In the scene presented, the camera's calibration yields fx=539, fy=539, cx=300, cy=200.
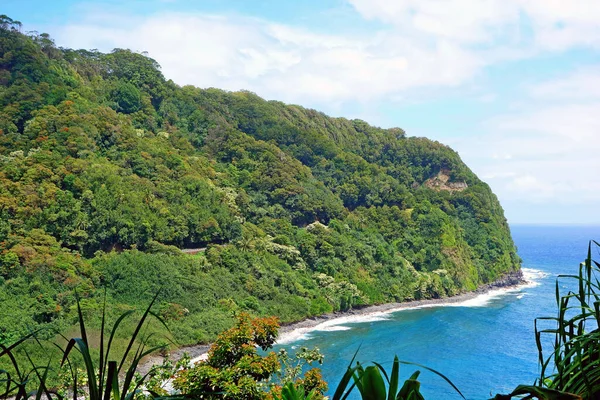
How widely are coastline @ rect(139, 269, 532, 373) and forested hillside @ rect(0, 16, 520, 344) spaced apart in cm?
58

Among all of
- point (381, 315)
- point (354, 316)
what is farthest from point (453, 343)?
point (354, 316)

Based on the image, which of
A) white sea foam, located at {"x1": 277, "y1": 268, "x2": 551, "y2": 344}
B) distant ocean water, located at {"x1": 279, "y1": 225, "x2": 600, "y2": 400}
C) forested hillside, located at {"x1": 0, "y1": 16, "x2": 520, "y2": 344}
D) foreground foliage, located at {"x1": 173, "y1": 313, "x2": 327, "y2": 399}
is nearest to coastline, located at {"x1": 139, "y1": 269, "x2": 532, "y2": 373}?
white sea foam, located at {"x1": 277, "y1": 268, "x2": 551, "y2": 344}

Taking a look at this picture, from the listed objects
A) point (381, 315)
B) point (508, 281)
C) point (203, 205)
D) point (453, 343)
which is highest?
point (203, 205)

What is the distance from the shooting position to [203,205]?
30531 mm

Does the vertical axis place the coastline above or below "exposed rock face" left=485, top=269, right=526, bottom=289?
below

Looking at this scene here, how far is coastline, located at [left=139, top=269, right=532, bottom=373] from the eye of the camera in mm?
21016

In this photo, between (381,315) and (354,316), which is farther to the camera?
(381,315)

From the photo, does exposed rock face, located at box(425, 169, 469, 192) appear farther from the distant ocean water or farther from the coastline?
the distant ocean water

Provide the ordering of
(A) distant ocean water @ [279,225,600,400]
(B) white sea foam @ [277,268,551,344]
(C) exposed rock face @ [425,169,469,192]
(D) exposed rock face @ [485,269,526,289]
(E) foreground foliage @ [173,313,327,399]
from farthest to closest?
(C) exposed rock face @ [425,169,469,192]
(D) exposed rock face @ [485,269,526,289]
(B) white sea foam @ [277,268,551,344]
(A) distant ocean water @ [279,225,600,400]
(E) foreground foliage @ [173,313,327,399]

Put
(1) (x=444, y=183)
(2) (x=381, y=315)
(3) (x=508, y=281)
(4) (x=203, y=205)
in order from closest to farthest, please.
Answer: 1. (2) (x=381, y=315)
2. (4) (x=203, y=205)
3. (3) (x=508, y=281)
4. (1) (x=444, y=183)

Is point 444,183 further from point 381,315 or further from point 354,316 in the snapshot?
point 354,316

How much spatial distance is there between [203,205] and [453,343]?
15144 mm

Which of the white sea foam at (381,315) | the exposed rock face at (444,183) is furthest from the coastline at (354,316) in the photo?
the exposed rock face at (444,183)

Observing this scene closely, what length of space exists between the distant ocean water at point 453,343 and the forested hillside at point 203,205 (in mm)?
2872
